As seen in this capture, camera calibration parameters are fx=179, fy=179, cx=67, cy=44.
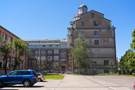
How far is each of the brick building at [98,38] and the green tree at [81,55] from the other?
2.79m

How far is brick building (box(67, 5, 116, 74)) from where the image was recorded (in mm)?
62188

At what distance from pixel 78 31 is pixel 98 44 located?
8.40 m

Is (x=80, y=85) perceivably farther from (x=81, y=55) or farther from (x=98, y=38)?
(x=98, y=38)

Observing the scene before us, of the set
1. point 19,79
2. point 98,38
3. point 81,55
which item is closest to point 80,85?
point 19,79

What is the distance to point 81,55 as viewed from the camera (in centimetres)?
5900

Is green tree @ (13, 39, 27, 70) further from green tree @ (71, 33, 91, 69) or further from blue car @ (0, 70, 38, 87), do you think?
green tree @ (71, 33, 91, 69)

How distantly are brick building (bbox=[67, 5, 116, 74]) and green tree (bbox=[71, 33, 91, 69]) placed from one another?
9.14 feet

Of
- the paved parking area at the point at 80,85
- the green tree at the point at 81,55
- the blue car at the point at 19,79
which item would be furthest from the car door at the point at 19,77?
the green tree at the point at 81,55

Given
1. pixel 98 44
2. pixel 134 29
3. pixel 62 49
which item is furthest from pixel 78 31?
pixel 62 49

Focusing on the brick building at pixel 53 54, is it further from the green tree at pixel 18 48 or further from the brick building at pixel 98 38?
the green tree at pixel 18 48

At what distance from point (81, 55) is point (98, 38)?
9387 millimetres

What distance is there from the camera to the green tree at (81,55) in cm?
5891

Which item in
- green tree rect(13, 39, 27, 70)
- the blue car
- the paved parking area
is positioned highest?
green tree rect(13, 39, 27, 70)

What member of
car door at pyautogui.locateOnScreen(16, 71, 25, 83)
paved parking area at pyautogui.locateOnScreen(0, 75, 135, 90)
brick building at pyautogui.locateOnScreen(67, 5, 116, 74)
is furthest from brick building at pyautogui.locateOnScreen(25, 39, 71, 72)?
car door at pyautogui.locateOnScreen(16, 71, 25, 83)
